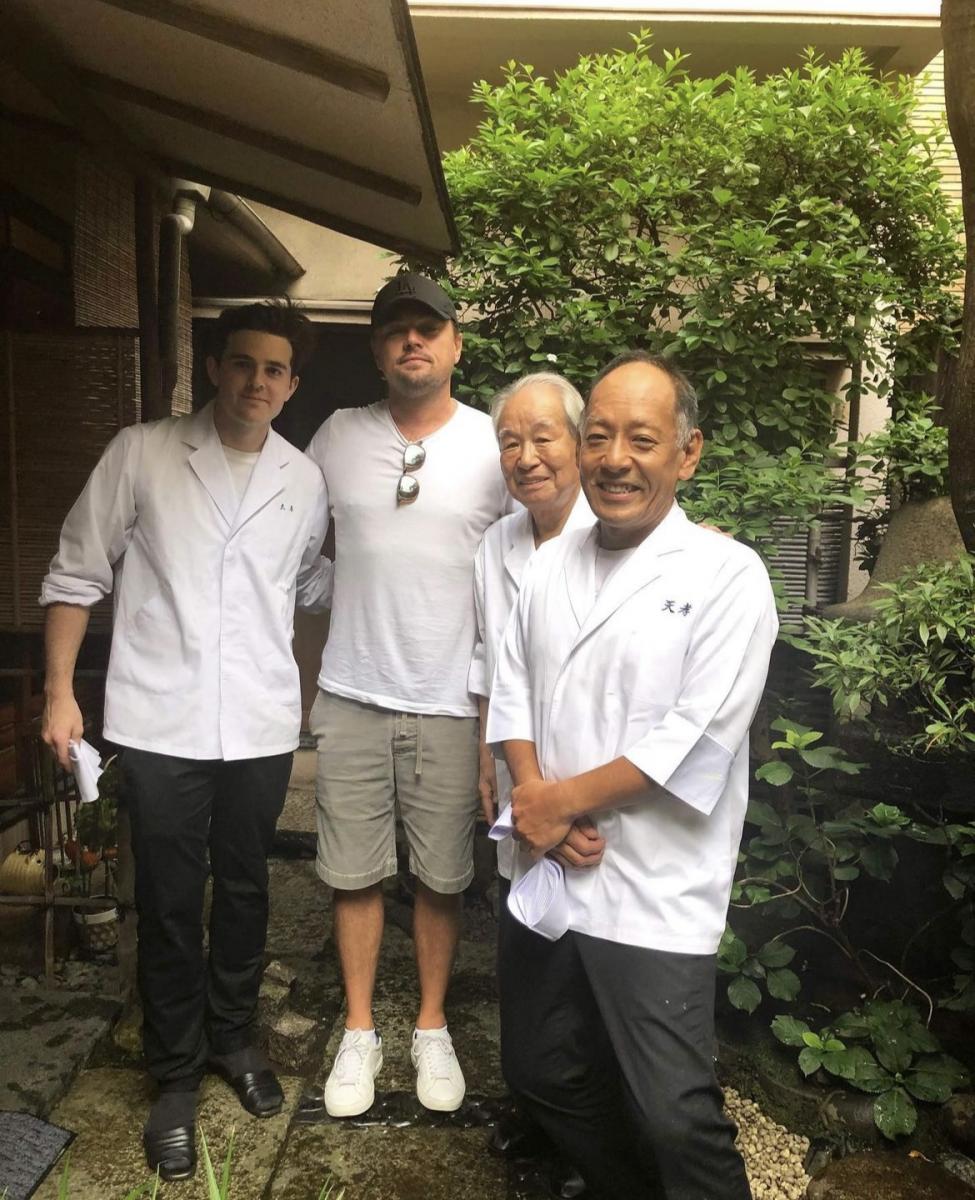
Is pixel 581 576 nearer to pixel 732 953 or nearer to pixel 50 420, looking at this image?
pixel 732 953

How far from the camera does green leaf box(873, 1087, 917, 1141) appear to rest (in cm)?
315

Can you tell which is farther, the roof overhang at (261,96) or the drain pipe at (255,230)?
the drain pipe at (255,230)

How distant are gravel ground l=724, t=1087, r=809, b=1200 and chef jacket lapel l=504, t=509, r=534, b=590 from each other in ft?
6.70

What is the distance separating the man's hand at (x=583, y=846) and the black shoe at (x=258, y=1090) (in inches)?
65.2

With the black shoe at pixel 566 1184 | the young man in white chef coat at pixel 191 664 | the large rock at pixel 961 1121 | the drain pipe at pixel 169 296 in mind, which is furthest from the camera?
the drain pipe at pixel 169 296

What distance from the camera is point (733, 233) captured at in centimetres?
414

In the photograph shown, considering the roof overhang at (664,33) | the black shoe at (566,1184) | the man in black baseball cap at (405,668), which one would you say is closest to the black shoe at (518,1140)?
the black shoe at (566,1184)

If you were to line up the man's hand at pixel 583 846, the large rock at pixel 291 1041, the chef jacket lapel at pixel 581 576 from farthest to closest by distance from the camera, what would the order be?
1. the large rock at pixel 291 1041
2. the chef jacket lapel at pixel 581 576
3. the man's hand at pixel 583 846

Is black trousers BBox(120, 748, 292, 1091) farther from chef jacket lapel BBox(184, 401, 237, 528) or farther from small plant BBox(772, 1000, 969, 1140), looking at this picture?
small plant BBox(772, 1000, 969, 1140)

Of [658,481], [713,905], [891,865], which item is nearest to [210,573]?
[658,481]

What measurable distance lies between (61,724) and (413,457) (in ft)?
4.87

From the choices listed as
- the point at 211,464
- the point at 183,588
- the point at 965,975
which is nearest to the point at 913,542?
the point at 965,975

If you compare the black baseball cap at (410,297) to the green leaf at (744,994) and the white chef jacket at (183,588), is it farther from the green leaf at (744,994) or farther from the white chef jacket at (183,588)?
the green leaf at (744,994)

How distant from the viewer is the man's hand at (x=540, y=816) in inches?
96.2
